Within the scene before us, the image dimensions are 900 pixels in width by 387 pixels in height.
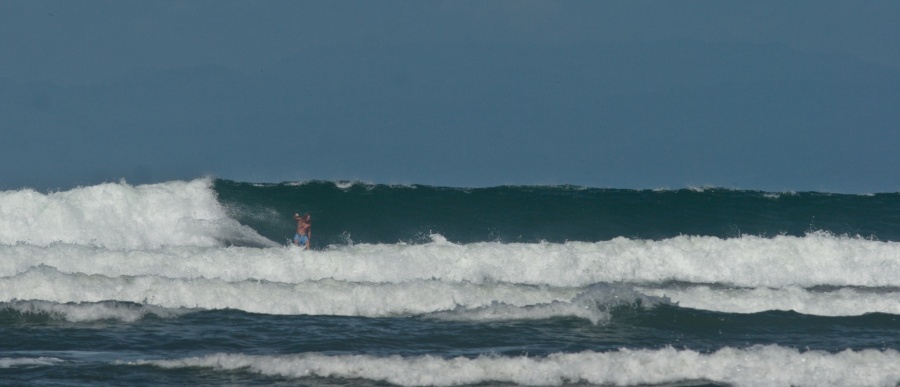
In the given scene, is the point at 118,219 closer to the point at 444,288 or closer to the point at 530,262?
the point at 530,262

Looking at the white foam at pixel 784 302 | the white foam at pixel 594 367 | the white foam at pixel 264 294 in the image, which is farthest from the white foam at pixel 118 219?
the white foam at pixel 594 367

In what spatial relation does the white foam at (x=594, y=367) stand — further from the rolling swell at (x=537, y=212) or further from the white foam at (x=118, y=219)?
the white foam at (x=118, y=219)

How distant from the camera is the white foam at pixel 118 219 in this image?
2253 cm

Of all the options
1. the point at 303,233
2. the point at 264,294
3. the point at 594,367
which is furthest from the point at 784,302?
the point at 303,233

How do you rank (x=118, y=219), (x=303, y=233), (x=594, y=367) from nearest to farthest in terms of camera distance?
(x=594, y=367), (x=303, y=233), (x=118, y=219)

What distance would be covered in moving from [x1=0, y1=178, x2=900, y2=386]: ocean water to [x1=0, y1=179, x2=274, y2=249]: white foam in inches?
1.9

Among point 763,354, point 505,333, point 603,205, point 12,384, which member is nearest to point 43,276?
point 12,384

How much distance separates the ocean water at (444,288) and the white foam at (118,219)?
5cm

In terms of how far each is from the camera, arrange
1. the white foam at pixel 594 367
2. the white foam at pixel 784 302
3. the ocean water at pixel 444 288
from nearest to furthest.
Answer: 1. the white foam at pixel 594 367
2. the ocean water at pixel 444 288
3. the white foam at pixel 784 302

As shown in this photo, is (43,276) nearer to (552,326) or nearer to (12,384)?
(12,384)

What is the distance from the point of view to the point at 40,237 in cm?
2247

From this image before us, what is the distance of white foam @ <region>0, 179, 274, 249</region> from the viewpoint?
22.5 meters

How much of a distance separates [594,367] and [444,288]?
5.30 m

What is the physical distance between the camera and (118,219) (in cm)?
2320
